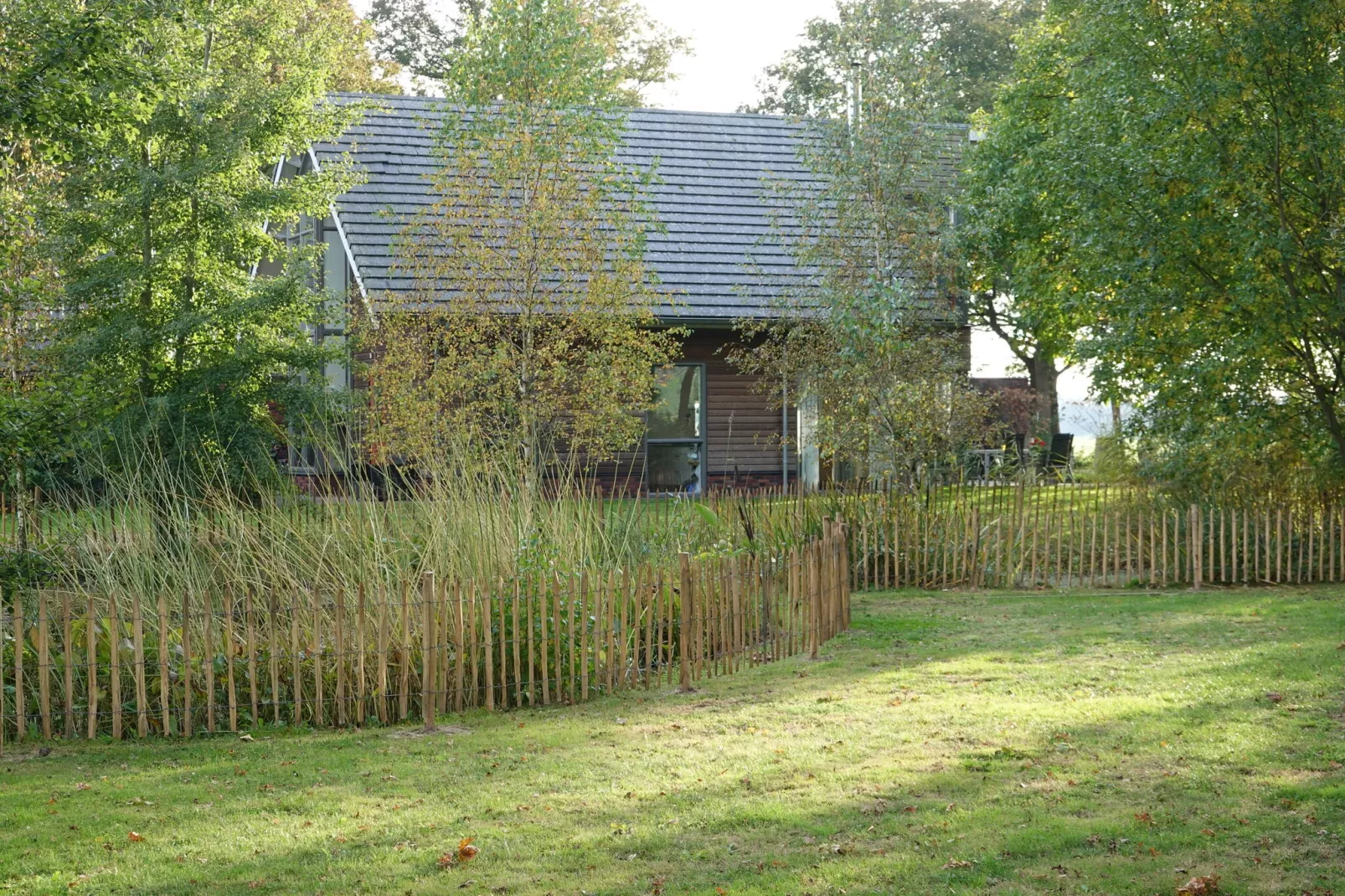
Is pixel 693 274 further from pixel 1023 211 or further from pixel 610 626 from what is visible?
pixel 610 626

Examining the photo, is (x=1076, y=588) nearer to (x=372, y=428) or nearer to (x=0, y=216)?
(x=372, y=428)

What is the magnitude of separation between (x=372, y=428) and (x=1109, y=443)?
33.3 feet

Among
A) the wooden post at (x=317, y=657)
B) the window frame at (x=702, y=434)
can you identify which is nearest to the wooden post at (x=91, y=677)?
the wooden post at (x=317, y=657)

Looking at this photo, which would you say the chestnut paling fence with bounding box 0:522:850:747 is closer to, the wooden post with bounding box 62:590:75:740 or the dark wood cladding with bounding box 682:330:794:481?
the wooden post with bounding box 62:590:75:740

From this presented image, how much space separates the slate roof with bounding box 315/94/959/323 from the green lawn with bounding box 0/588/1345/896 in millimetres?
10953

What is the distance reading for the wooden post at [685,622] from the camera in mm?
8805

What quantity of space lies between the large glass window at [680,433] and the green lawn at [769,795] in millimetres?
12761

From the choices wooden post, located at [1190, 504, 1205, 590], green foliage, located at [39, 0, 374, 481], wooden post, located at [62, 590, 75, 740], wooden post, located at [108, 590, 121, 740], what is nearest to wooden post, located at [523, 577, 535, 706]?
wooden post, located at [108, 590, 121, 740]

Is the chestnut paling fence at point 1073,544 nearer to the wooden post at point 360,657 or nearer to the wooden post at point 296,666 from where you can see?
the wooden post at point 360,657

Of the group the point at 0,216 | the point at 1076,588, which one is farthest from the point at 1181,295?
the point at 0,216

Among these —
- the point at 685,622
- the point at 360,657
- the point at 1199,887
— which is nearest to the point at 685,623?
the point at 685,622

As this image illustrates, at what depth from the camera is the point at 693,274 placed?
21.7 meters

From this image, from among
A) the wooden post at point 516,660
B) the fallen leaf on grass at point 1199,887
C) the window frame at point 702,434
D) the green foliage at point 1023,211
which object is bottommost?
the fallen leaf on grass at point 1199,887

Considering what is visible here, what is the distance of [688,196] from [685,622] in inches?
612
